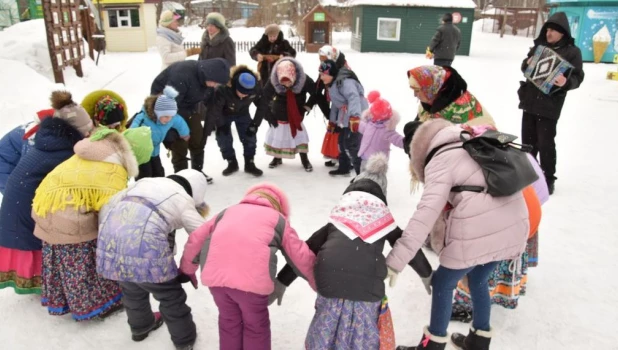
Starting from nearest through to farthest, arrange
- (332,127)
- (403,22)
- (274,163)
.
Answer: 1. (332,127)
2. (274,163)
3. (403,22)

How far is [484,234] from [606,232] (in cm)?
271

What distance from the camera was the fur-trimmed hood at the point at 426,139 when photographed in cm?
244

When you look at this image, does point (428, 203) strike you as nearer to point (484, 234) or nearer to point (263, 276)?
point (484, 234)

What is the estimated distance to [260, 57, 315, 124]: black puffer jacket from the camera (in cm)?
550

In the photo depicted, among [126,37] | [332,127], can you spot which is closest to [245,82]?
[332,127]

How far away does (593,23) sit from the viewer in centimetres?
1738

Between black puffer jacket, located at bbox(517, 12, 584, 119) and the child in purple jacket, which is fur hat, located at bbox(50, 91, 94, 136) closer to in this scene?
the child in purple jacket

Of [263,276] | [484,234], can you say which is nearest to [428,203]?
[484,234]

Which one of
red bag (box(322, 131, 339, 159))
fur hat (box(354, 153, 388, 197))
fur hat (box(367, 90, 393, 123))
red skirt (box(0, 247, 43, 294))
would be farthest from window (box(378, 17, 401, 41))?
red skirt (box(0, 247, 43, 294))

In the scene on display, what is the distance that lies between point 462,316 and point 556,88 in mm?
2862

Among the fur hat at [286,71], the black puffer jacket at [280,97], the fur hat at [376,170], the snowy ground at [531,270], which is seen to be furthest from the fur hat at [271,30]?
the fur hat at [376,170]

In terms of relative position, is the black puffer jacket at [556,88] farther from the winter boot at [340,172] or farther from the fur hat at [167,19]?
the fur hat at [167,19]

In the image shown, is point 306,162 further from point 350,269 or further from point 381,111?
point 350,269

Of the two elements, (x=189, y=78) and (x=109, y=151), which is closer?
(x=109, y=151)
